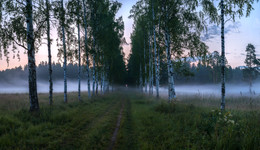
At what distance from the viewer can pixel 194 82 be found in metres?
105

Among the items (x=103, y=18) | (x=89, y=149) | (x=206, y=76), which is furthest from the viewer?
(x=206, y=76)

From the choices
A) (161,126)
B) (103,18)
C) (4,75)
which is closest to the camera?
(161,126)

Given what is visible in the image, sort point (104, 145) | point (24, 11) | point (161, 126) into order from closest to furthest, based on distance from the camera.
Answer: point (104, 145), point (161, 126), point (24, 11)

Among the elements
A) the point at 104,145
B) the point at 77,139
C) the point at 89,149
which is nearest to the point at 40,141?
the point at 77,139

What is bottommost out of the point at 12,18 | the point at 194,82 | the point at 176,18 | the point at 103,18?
the point at 194,82

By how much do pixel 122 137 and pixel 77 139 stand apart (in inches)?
72.2

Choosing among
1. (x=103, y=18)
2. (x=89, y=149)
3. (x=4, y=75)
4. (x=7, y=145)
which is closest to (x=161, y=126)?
(x=89, y=149)

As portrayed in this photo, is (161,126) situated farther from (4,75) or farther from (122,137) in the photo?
(4,75)

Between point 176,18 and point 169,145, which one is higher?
point 176,18

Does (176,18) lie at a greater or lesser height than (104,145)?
greater

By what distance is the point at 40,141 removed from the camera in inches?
197

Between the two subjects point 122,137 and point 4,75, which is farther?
point 4,75

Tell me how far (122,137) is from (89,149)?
5.12 feet

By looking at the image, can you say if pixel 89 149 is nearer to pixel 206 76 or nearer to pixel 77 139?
pixel 77 139
